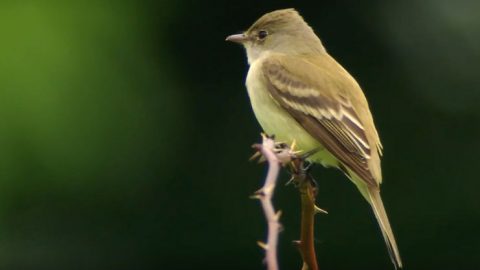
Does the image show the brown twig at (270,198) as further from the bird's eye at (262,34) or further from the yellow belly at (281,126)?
the bird's eye at (262,34)

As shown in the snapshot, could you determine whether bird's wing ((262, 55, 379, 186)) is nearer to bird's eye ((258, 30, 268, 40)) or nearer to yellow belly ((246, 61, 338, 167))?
yellow belly ((246, 61, 338, 167))

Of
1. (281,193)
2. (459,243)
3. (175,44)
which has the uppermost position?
(175,44)

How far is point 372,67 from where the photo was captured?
29.2 feet

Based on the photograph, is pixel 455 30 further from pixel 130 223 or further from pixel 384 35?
pixel 130 223

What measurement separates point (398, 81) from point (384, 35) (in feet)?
1.36

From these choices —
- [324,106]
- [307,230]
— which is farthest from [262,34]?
[307,230]

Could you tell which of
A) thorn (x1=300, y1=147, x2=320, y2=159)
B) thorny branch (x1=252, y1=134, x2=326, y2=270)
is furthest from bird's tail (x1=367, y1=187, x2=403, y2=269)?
thorny branch (x1=252, y1=134, x2=326, y2=270)

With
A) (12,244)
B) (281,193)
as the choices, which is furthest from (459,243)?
(12,244)

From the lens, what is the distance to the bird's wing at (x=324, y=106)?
16.6 ft

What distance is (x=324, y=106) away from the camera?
535 cm

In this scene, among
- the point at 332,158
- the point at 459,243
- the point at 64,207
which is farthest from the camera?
the point at 64,207

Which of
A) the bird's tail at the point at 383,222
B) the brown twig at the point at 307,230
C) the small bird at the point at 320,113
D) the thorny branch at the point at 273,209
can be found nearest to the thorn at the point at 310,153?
the small bird at the point at 320,113

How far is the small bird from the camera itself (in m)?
5.04

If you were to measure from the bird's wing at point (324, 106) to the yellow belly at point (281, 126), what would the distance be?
26 mm
